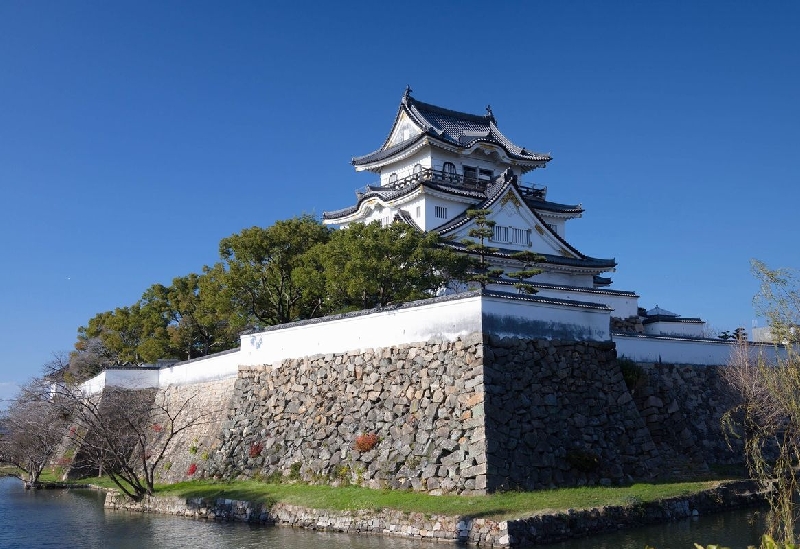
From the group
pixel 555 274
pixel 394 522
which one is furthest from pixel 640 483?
pixel 555 274

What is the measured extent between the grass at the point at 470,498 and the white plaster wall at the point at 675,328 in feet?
51.8

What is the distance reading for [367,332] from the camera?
64.1 ft

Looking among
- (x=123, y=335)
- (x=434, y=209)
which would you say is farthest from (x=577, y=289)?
(x=123, y=335)

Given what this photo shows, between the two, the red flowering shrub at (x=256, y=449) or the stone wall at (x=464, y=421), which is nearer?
the stone wall at (x=464, y=421)

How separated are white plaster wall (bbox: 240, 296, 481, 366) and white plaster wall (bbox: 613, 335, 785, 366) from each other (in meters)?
6.07

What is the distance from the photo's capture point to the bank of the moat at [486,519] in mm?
13320

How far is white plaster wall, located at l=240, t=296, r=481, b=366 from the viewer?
17.5 meters

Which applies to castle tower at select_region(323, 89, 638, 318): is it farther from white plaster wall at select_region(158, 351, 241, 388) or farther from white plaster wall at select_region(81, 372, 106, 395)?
white plaster wall at select_region(81, 372, 106, 395)

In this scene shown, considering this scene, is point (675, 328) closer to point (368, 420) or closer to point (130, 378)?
point (368, 420)

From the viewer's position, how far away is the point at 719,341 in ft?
77.2

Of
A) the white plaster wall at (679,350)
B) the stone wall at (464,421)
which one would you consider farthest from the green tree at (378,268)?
the white plaster wall at (679,350)

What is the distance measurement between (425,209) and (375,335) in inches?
556

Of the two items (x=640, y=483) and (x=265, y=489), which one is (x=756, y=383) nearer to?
(x=640, y=483)

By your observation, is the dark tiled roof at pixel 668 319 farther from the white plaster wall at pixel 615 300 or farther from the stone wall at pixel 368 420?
the stone wall at pixel 368 420
